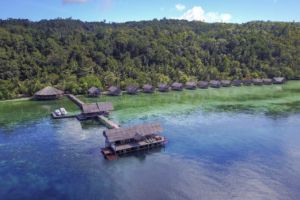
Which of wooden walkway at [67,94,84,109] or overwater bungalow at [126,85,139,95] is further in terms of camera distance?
overwater bungalow at [126,85,139,95]

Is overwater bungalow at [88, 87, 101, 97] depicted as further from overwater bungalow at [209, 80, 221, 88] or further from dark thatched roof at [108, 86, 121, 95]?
overwater bungalow at [209, 80, 221, 88]

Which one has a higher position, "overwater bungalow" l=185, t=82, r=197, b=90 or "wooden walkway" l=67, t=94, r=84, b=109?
"overwater bungalow" l=185, t=82, r=197, b=90

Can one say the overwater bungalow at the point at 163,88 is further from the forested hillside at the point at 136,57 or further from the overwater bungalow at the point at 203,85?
the overwater bungalow at the point at 203,85

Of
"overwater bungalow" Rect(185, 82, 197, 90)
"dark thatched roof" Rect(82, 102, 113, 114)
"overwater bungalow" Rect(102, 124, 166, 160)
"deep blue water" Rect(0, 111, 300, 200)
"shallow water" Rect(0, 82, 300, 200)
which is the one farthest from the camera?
"overwater bungalow" Rect(185, 82, 197, 90)

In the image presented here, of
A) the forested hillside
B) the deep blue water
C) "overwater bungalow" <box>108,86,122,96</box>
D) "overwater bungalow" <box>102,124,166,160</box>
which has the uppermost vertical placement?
the forested hillside

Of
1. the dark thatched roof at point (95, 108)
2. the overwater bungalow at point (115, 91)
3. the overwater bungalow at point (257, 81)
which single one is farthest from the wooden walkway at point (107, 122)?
the overwater bungalow at point (257, 81)

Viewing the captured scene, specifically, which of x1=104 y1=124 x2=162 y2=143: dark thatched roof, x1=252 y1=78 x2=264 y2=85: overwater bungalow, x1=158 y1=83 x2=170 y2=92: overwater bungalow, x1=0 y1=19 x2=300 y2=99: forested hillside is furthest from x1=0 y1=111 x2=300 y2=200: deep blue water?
x1=252 y1=78 x2=264 y2=85: overwater bungalow
